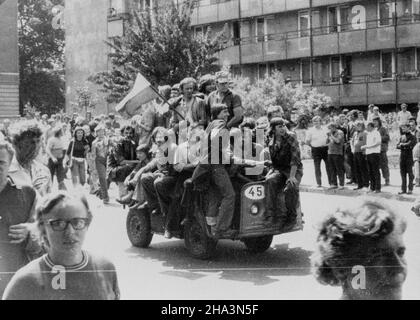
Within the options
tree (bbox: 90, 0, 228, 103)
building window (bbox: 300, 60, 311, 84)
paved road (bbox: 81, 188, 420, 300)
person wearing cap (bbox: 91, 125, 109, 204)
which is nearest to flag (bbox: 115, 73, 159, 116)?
paved road (bbox: 81, 188, 420, 300)

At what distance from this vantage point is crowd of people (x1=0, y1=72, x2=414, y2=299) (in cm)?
287

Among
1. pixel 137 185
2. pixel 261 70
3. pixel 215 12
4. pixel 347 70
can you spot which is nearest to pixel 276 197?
pixel 137 185

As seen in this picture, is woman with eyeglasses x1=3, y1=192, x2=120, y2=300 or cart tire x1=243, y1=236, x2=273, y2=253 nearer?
woman with eyeglasses x1=3, y1=192, x2=120, y2=300

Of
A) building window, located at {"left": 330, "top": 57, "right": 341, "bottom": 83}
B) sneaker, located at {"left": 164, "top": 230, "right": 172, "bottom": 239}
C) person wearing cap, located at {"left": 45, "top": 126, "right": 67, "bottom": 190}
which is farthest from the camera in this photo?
building window, located at {"left": 330, "top": 57, "right": 341, "bottom": 83}

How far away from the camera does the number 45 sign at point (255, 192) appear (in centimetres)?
727

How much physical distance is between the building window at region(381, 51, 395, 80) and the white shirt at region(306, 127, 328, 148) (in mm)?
18145

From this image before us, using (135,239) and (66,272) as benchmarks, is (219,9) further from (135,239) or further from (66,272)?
(66,272)

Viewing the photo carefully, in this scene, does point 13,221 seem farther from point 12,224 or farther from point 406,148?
point 406,148

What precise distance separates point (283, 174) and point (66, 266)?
4845 millimetres

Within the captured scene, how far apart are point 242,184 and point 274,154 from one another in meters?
0.52

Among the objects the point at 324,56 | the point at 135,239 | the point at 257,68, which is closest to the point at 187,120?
the point at 135,239

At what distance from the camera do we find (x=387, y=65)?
3219 cm

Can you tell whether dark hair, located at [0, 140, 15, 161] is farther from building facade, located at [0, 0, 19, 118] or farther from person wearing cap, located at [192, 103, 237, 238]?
person wearing cap, located at [192, 103, 237, 238]
